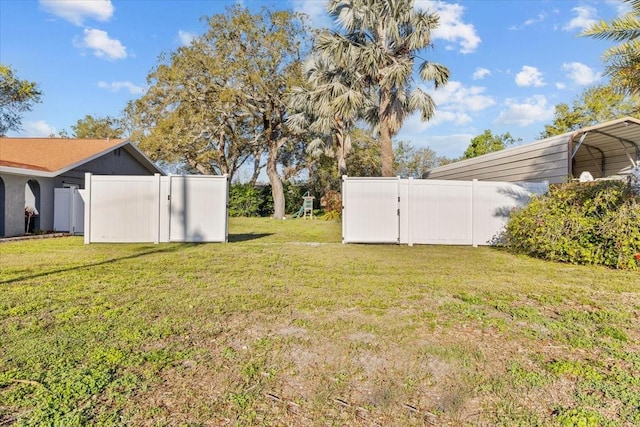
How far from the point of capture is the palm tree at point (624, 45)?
6543 millimetres

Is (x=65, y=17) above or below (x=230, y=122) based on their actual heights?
above

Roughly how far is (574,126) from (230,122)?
74.0ft

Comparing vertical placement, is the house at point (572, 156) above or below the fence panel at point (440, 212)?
above

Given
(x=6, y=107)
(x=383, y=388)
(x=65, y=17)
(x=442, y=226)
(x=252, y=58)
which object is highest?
(x=252, y=58)

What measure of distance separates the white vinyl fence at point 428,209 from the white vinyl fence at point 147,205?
367 cm

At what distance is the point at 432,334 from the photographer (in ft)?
11.3

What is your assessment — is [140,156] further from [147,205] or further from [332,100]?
[332,100]

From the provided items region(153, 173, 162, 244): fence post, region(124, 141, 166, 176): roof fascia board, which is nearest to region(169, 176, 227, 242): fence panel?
region(153, 173, 162, 244): fence post

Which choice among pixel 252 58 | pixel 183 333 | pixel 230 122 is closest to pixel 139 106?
pixel 230 122

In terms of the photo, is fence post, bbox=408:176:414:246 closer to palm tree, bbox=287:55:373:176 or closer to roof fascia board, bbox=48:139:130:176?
palm tree, bbox=287:55:373:176

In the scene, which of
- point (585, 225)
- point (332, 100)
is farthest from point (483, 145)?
point (585, 225)

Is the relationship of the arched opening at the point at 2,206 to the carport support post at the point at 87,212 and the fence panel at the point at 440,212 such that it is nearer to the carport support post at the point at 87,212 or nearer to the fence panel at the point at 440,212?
the carport support post at the point at 87,212

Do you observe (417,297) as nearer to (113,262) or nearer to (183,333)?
(183,333)

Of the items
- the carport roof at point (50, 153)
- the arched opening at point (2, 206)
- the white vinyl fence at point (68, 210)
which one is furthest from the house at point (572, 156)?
the arched opening at point (2, 206)
